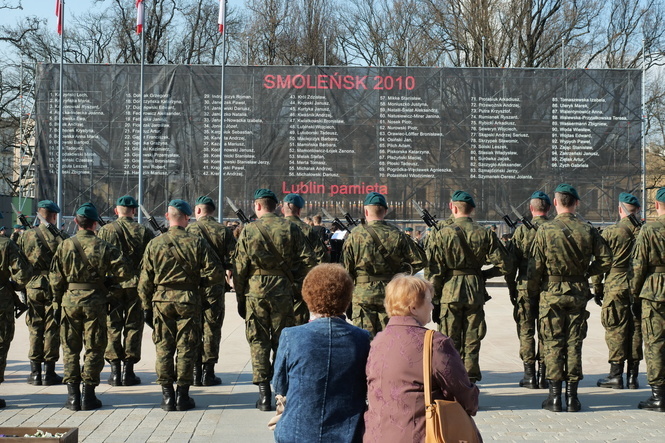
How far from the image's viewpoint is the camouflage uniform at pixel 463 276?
24.2ft

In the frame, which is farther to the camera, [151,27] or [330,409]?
[151,27]

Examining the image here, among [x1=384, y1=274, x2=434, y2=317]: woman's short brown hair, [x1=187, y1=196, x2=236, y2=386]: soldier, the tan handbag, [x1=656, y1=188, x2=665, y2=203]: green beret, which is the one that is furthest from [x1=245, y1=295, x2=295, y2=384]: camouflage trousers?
the tan handbag

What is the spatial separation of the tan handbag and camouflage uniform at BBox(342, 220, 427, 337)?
3.97 meters

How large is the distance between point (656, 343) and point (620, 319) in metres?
1.10

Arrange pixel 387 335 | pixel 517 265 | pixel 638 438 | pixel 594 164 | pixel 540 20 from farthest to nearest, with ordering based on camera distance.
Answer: pixel 540 20
pixel 594 164
pixel 517 265
pixel 638 438
pixel 387 335

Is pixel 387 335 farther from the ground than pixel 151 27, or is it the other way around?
pixel 151 27

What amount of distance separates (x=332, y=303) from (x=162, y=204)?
66.2ft

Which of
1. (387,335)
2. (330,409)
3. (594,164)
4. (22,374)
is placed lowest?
(22,374)

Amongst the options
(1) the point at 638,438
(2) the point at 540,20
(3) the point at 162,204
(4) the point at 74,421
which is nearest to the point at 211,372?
(4) the point at 74,421

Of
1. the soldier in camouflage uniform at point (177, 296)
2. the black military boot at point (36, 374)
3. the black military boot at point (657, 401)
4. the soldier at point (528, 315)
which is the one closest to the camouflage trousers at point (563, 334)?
the black military boot at point (657, 401)

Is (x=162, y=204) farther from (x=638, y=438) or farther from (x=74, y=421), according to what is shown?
(x=638, y=438)

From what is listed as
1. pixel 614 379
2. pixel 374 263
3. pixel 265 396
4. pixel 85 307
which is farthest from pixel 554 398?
pixel 85 307

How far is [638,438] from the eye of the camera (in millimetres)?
6223

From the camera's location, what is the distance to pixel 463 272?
7.50 metres
